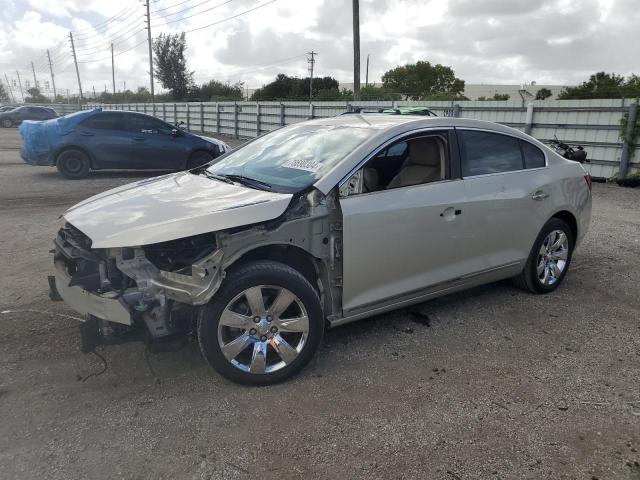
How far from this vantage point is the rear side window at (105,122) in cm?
1119

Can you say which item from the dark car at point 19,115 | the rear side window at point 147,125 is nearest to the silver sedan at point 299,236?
the rear side window at point 147,125

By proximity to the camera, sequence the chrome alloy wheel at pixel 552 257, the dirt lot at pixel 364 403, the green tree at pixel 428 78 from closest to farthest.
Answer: the dirt lot at pixel 364 403
the chrome alloy wheel at pixel 552 257
the green tree at pixel 428 78

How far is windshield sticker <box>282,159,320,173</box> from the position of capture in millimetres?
3509

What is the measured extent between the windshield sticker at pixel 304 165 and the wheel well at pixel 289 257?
1.97 feet

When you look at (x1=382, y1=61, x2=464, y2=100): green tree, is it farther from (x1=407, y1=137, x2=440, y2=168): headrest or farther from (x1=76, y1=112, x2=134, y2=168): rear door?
(x1=407, y1=137, x2=440, y2=168): headrest

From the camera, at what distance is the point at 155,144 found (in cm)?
1189

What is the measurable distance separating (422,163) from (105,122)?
9.61 m

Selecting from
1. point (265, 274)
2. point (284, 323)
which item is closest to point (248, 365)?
point (284, 323)

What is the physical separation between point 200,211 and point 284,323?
868mm

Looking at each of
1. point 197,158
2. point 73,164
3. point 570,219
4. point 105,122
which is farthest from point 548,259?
point 73,164

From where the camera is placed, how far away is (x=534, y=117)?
12.8 m

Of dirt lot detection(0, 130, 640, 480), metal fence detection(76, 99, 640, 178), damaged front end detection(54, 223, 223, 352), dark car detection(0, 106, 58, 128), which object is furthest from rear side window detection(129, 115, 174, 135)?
dark car detection(0, 106, 58, 128)

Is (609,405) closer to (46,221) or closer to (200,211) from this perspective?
(200,211)

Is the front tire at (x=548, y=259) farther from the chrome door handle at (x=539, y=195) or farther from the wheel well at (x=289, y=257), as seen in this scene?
the wheel well at (x=289, y=257)
